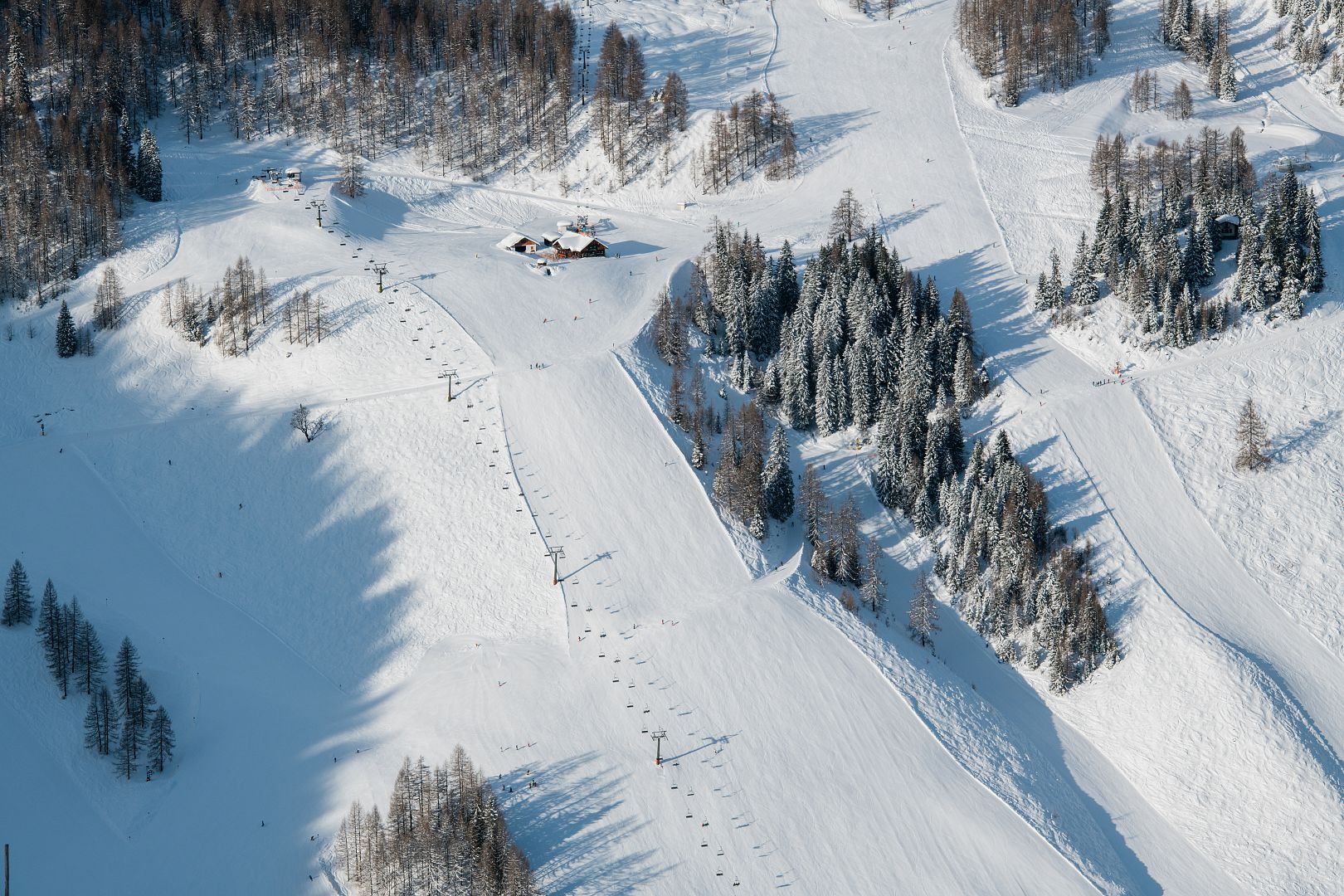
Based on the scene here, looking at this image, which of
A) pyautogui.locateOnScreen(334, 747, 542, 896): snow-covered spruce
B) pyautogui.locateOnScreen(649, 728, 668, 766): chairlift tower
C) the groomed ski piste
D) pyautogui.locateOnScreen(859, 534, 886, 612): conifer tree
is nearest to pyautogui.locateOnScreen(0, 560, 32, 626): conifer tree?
the groomed ski piste

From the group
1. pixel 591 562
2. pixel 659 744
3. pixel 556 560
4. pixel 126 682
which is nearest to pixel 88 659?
pixel 126 682

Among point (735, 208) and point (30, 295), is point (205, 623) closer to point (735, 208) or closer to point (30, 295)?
point (30, 295)

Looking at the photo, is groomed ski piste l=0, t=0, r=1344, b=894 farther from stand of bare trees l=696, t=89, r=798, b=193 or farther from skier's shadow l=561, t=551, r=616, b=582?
stand of bare trees l=696, t=89, r=798, b=193

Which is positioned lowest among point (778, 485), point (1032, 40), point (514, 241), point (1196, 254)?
point (778, 485)

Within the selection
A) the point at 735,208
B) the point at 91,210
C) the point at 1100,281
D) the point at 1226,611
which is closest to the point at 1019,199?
the point at 1100,281

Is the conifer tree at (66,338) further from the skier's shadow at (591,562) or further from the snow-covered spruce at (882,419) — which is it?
the skier's shadow at (591,562)

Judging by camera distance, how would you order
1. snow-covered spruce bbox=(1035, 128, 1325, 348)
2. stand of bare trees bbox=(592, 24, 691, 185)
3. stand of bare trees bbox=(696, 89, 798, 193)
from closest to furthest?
snow-covered spruce bbox=(1035, 128, 1325, 348), stand of bare trees bbox=(696, 89, 798, 193), stand of bare trees bbox=(592, 24, 691, 185)

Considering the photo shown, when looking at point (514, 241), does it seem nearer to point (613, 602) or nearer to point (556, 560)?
point (556, 560)
